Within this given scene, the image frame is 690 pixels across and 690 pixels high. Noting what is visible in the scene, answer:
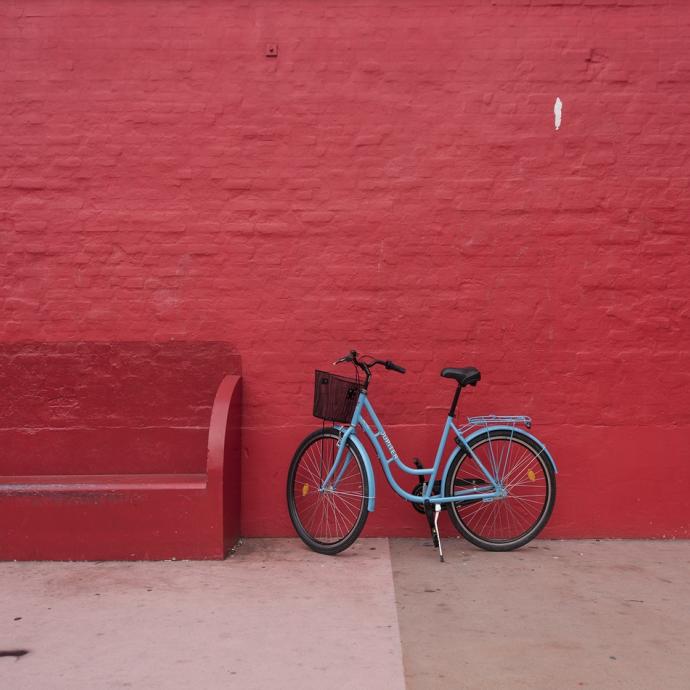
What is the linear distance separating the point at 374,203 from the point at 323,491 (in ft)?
6.51

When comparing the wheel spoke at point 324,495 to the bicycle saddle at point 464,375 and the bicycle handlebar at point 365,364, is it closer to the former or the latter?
the bicycle handlebar at point 365,364

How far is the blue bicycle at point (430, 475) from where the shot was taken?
18.7 feet

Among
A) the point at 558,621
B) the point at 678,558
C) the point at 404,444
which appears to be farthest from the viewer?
the point at 404,444

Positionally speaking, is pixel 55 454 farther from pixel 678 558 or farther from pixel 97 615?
pixel 678 558

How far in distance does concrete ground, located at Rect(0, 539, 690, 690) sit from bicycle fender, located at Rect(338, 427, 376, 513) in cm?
37

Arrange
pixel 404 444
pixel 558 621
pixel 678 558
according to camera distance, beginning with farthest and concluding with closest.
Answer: pixel 404 444 < pixel 678 558 < pixel 558 621

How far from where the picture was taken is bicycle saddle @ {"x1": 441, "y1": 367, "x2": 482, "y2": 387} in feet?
18.6

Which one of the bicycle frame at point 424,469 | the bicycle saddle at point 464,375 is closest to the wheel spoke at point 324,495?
the bicycle frame at point 424,469

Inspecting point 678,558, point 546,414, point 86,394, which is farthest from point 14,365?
point 678,558

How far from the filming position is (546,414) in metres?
6.10

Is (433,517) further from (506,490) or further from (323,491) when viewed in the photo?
(323,491)

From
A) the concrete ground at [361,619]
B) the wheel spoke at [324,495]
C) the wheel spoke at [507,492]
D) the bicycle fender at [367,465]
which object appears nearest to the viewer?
the concrete ground at [361,619]

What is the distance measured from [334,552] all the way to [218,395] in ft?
4.09

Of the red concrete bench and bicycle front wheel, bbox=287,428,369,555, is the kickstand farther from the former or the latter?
the red concrete bench
